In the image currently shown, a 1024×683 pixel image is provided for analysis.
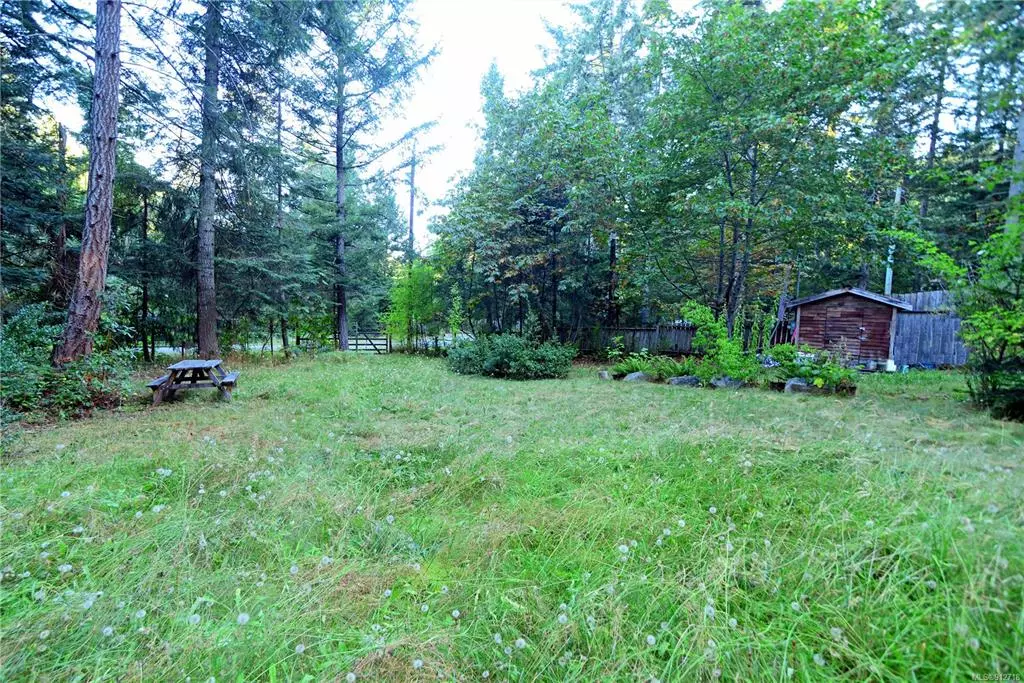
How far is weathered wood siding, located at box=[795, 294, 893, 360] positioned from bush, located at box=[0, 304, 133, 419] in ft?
45.4

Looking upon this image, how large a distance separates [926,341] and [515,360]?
10.7m

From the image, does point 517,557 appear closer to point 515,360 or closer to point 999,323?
point 999,323

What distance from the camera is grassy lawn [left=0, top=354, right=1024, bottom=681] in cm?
127

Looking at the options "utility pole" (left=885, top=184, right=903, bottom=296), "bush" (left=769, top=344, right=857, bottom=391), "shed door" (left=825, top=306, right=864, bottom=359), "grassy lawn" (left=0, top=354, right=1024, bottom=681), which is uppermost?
"utility pole" (left=885, top=184, right=903, bottom=296)

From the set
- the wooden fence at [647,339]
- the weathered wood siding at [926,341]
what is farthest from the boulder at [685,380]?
the weathered wood siding at [926,341]

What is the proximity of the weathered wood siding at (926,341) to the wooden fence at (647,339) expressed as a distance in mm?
5082

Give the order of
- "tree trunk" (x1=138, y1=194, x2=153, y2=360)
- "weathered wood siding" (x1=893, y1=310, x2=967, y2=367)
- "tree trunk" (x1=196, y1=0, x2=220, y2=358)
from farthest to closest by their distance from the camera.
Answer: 1. "weathered wood siding" (x1=893, y1=310, x2=967, y2=367)
2. "tree trunk" (x1=138, y1=194, x2=153, y2=360)
3. "tree trunk" (x1=196, y1=0, x2=220, y2=358)

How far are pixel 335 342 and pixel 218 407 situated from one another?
9.62 metres

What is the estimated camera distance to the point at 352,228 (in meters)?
13.6

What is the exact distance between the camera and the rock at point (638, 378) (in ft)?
25.7

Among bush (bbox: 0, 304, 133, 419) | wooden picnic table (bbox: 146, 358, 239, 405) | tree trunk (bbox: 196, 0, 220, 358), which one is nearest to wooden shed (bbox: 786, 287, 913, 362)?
wooden picnic table (bbox: 146, 358, 239, 405)

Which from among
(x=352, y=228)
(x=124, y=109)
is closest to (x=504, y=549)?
(x=124, y=109)

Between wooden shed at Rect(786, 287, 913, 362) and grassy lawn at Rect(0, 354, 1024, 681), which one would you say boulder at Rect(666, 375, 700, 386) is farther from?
wooden shed at Rect(786, 287, 913, 362)

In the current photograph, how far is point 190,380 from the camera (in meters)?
5.81
